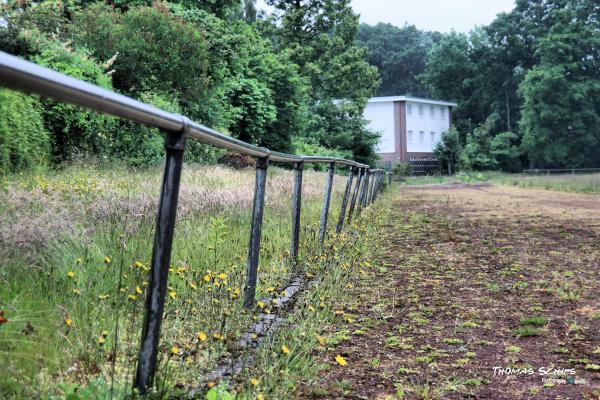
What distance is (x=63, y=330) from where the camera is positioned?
2516 mm

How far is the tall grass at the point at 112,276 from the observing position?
2262 mm

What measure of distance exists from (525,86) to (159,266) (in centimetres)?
5613

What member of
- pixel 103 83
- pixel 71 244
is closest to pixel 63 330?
pixel 71 244

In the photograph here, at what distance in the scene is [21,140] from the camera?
612 centimetres

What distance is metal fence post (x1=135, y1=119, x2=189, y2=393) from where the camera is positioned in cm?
202

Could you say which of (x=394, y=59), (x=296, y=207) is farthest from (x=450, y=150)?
(x=296, y=207)

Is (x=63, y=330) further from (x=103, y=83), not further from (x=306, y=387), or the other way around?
(x=103, y=83)

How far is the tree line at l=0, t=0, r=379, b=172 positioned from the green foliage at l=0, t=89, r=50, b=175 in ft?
0.07

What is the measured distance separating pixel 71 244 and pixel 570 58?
5604cm

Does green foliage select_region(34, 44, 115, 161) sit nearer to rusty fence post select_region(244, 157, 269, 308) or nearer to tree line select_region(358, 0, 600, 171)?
rusty fence post select_region(244, 157, 269, 308)

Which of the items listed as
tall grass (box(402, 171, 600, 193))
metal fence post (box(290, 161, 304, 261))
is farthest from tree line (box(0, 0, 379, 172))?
tall grass (box(402, 171, 600, 193))

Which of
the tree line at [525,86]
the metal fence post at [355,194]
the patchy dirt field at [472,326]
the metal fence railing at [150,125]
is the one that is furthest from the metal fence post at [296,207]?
the tree line at [525,86]

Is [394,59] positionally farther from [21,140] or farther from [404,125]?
[21,140]

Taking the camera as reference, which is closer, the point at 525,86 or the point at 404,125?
the point at 525,86
